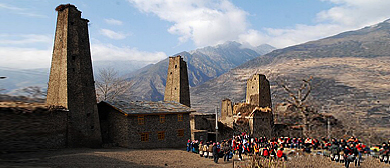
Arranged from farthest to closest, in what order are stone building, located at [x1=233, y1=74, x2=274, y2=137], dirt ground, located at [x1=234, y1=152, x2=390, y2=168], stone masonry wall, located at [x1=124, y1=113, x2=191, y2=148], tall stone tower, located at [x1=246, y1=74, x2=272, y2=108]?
tall stone tower, located at [x1=246, y1=74, x2=272, y2=108] → stone building, located at [x1=233, y1=74, x2=274, y2=137] → stone masonry wall, located at [x1=124, y1=113, x2=191, y2=148] → dirt ground, located at [x1=234, y1=152, x2=390, y2=168]

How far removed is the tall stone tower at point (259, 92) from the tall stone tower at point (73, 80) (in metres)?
33.7

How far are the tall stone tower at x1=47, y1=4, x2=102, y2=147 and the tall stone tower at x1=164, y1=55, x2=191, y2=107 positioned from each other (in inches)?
858

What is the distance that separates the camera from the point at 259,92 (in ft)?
175

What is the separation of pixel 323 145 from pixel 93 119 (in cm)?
2026

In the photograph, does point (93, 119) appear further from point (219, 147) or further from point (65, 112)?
point (219, 147)

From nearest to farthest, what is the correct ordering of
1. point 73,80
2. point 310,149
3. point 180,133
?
point 310,149
point 73,80
point 180,133

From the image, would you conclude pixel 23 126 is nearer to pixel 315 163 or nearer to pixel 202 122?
pixel 315 163

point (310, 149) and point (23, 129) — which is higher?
point (23, 129)

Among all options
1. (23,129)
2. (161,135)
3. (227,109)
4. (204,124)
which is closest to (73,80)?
(161,135)

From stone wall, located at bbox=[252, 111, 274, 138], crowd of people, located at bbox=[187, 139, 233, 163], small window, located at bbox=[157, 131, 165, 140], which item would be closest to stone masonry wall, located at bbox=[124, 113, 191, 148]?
small window, located at bbox=[157, 131, 165, 140]

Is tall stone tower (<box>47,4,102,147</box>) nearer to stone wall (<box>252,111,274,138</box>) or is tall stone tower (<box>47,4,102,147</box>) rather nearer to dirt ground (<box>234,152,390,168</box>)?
dirt ground (<box>234,152,390,168</box>)

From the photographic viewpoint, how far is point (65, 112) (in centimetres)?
2383

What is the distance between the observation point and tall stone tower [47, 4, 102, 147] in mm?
25328

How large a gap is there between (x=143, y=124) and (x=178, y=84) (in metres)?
20.8
